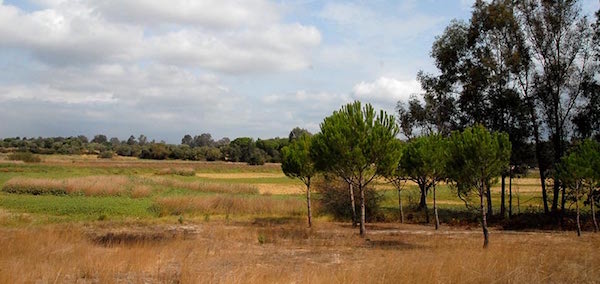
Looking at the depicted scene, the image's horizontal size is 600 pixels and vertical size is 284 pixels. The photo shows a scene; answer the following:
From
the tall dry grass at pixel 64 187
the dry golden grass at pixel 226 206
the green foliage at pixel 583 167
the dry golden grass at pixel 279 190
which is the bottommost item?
the dry golden grass at pixel 279 190

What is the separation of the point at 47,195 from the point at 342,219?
1171 inches

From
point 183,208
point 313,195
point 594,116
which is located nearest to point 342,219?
point 313,195

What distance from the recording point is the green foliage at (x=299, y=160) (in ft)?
97.6

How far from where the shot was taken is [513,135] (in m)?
33.5

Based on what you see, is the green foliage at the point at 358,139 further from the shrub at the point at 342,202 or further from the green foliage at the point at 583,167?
the shrub at the point at 342,202

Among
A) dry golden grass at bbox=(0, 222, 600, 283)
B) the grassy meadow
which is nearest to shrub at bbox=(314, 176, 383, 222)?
the grassy meadow

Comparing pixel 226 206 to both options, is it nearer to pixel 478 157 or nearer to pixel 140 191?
pixel 140 191

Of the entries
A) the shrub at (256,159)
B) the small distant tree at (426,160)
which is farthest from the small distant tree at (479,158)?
the shrub at (256,159)

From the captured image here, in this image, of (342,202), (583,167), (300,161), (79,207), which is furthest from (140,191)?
(583,167)

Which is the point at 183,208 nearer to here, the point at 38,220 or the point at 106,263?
the point at 38,220

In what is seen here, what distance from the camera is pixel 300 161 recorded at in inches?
1172

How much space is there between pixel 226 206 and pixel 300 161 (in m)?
10.2

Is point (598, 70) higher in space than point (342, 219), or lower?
higher

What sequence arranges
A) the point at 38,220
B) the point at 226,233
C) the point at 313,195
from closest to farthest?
1. the point at 226,233
2. the point at 38,220
3. the point at 313,195
